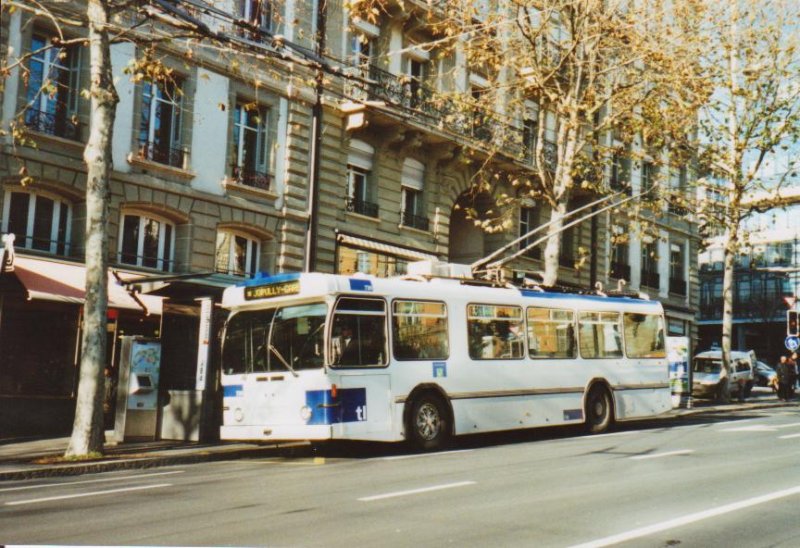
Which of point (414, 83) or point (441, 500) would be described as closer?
point (441, 500)

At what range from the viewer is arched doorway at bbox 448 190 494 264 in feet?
100

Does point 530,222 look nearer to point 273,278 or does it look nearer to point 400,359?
point 400,359

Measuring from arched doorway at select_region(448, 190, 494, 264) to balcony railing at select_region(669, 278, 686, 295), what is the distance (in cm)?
1330

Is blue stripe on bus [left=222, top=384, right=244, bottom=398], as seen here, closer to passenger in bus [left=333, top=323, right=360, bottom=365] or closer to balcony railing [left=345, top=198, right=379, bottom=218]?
passenger in bus [left=333, top=323, right=360, bottom=365]

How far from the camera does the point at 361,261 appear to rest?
82.1 ft

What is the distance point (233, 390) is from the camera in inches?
556

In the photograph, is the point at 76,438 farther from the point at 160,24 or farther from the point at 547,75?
the point at 547,75

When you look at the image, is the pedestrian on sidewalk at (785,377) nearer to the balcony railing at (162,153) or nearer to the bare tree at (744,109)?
the bare tree at (744,109)

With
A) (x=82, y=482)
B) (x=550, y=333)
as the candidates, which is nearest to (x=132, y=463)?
(x=82, y=482)

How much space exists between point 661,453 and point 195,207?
488 inches

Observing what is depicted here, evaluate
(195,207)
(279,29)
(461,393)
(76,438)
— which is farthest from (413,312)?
(279,29)

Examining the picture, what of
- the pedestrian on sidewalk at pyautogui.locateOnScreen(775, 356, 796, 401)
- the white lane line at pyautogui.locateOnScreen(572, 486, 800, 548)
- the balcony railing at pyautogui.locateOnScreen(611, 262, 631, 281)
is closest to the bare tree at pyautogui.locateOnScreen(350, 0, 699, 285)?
the balcony railing at pyautogui.locateOnScreen(611, 262, 631, 281)

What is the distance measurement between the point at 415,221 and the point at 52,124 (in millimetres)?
11801

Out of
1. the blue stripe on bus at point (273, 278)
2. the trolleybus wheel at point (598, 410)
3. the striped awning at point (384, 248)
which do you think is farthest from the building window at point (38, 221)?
the trolleybus wheel at point (598, 410)
